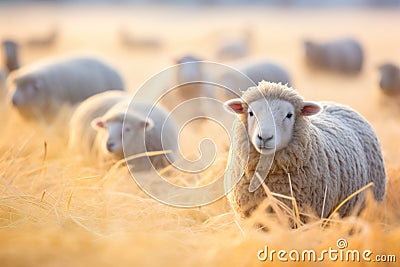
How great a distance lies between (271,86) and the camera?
3584mm

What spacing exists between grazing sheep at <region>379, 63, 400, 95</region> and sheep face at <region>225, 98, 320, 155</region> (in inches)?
210

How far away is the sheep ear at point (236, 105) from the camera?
3.60 meters

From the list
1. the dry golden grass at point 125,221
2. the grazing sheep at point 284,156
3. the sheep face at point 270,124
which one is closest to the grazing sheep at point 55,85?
the dry golden grass at point 125,221

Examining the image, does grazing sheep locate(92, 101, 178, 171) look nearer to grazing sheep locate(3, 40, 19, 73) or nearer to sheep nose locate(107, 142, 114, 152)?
sheep nose locate(107, 142, 114, 152)

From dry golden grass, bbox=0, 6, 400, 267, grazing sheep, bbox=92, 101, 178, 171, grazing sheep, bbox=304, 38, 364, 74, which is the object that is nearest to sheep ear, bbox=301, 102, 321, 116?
dry golden grass, bbox=0, 6, 400, 267

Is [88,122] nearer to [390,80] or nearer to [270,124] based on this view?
[270,124]

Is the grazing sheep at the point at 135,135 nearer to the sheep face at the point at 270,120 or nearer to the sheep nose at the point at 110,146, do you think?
the sheep nose at the point at 110,146

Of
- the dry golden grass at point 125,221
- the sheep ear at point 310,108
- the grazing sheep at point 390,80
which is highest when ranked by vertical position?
the sheep ear at point 310,108

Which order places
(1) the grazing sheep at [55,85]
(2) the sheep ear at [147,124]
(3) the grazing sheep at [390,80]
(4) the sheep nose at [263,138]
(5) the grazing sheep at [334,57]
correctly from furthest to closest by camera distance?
(5) the grazing sheep at [334,57]
(3) the grazing sheep at [390,80]
(1) the grazing sheep at [55,85]
(2) the sheep ear at [147,124]
(4) the sheep nose at [263,138]

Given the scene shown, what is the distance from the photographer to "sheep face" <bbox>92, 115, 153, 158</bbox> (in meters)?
5.27

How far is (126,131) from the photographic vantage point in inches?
213

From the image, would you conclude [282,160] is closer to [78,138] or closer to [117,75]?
[78,138]

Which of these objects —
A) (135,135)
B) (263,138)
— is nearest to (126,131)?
(135,135)

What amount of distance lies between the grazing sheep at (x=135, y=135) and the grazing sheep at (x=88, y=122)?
43cm
